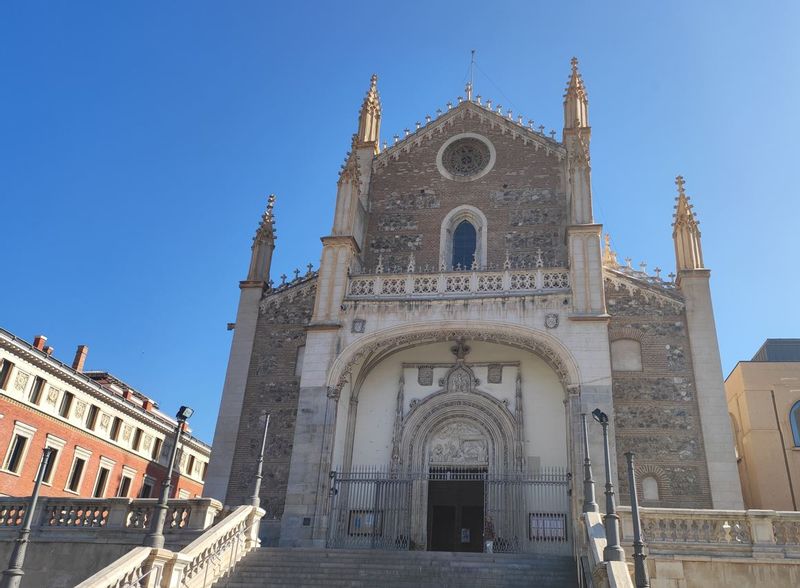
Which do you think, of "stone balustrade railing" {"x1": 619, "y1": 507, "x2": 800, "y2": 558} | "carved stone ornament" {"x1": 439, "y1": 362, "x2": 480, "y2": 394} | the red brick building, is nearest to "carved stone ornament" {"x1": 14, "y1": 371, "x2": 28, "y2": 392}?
the red brick building

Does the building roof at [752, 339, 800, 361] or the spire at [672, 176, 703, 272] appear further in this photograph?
the building roof at [752, 339, 800, 361]

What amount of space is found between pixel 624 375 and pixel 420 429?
654cm

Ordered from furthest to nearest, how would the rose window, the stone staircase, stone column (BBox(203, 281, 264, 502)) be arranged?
the rose window, stone column (BBox(203, 281, 264, 502)), the stone staircase

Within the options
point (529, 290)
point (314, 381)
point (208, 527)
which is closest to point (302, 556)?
point (208, 527)

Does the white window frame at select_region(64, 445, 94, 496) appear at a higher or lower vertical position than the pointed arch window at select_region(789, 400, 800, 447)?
lower

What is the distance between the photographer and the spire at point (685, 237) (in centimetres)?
2278

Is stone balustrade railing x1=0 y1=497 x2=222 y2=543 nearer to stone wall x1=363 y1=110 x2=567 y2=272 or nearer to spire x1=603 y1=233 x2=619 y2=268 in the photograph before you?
stone wall x1=363 y1=110 x2=567 y2=272

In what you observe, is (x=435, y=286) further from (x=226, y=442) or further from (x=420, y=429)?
(x=226, y=442)

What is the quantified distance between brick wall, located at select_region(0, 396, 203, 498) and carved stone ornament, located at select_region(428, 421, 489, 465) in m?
20.1

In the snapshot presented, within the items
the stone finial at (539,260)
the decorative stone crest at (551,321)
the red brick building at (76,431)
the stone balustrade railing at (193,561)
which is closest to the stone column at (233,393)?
the stone balustrade railing at (193,561)

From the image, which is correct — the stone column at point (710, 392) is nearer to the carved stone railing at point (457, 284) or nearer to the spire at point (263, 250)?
the carved stone railing at point (457, 284)

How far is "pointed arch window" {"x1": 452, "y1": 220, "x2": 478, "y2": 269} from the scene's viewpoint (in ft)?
84.5

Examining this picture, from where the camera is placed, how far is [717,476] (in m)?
19.2

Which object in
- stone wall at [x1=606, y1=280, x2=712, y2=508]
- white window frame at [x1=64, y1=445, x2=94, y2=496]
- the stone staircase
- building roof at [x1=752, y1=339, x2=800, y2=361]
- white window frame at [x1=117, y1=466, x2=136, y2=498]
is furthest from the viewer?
white window frame at [x1=117, y1=466, x2=136, y2=498]
